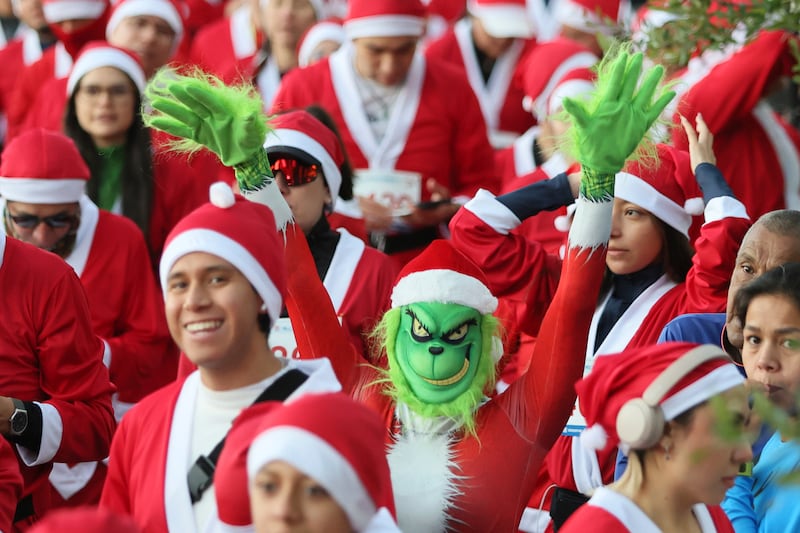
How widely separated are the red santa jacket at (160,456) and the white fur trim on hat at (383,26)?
3610 millimetres

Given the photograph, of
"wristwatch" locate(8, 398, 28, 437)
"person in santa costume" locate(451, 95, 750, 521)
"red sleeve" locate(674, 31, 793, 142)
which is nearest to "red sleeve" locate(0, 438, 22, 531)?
"wristwatch" locate(8, 398, 28, 437)

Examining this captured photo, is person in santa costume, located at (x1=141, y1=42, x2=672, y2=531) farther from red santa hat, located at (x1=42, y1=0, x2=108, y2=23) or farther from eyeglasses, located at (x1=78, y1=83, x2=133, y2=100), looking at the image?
red santa hat, located at (x1=42, y1=0, x2=108, y2=23)

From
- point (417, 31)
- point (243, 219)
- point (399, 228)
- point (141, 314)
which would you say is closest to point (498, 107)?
point (417, 31)

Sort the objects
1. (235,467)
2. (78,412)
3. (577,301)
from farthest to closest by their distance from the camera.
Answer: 1. (78,412)
2. (577,301)
3. (235,467)

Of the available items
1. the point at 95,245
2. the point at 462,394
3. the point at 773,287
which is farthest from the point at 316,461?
the point at 95,245

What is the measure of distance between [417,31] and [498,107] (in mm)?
1941

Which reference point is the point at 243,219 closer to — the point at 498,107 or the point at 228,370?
the point at 228,370

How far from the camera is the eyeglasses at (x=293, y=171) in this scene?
5.51 m

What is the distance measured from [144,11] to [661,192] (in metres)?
4.26

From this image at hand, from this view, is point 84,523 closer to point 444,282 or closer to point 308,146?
point 444,282

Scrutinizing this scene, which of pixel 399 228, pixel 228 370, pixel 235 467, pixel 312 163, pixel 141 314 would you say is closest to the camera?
pixel 235 467

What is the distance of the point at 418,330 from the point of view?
446 centimetres

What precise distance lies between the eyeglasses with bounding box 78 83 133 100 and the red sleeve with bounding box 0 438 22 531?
2914 mm

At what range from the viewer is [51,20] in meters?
8.68
